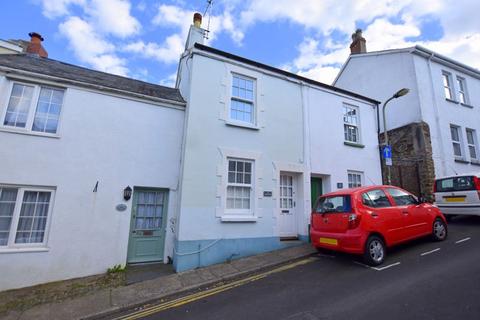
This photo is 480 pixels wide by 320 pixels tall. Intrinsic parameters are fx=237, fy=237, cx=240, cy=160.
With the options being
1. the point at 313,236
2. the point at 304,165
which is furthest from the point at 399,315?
the point at 304,165

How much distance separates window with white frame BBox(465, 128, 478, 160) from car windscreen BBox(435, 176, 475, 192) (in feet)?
21.1

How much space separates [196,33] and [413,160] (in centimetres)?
1162

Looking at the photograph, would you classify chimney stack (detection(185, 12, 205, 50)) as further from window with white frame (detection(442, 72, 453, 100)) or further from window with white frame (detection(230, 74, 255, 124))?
window with white frame (detection(442, 72, 453, 100))

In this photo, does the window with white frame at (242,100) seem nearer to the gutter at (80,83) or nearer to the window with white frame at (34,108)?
the gutter at (80,83)

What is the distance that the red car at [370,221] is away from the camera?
5477 mm

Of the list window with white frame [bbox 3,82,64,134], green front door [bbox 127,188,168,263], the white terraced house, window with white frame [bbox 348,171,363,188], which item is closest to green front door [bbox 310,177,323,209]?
window with white frame [bbox 348,171,363,188]

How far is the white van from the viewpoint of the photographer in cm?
799

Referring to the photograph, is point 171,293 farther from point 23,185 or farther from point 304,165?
point 304,165

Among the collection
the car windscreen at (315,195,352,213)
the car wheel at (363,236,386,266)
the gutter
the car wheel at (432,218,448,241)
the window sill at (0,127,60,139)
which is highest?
the gutter

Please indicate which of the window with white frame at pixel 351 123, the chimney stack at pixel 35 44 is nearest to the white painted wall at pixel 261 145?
the window with white frame at pixel 351 123

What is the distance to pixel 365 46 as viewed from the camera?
1572cm

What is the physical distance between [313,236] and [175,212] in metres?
4.24

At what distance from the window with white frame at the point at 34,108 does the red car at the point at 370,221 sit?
26.1 feet

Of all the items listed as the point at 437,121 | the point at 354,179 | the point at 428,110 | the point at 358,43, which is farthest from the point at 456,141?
the point at 358,43
